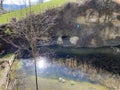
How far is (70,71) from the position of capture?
37.7m

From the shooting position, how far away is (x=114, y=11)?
52812mm

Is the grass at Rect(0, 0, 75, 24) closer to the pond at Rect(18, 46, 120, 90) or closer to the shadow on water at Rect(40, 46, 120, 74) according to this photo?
the shadow on water at Rect(40, 46, 120, 74)

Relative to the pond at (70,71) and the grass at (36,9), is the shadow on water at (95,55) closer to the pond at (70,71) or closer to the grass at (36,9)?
the pond at (70,71)

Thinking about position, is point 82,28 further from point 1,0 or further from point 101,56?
point 1,0

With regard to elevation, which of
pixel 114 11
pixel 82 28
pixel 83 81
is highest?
pixel 114 11

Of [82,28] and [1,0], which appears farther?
[1,0]

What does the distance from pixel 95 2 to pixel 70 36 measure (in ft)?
28.7

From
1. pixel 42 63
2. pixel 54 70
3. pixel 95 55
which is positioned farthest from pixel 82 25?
pixel 54 70

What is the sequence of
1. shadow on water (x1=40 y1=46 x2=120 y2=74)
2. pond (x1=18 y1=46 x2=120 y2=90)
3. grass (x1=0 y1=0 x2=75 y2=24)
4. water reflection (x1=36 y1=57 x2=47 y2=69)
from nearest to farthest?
pond (x1=18 y1=46 x2=120 y2=90), shadow on water (x1=40 y1=46 x2=120 y2=74), water reflection (x1=36 y1=57 x2=47 y2=69), grass (x1=0 y1=0 x2=75 y2=24)

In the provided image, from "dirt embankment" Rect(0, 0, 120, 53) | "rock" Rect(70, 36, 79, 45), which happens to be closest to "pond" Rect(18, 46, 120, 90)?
"rock" Rect(70, 36, 79, 45)

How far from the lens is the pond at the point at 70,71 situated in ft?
108

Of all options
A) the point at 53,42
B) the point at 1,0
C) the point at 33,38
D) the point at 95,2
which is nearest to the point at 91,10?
the point at 95,2

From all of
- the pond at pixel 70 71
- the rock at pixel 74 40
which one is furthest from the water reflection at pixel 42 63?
the rock at pixel 74 40

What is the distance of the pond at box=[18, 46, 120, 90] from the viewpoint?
32812 millimetres
